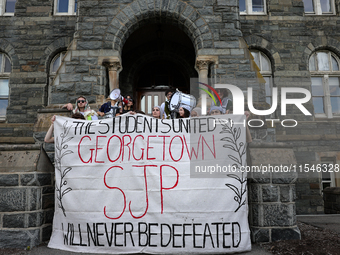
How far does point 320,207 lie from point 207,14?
7.31m

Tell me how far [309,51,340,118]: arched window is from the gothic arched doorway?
4.59 meters

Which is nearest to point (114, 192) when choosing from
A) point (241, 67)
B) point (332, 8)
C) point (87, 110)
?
point (87, 110)

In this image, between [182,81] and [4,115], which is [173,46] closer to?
[182,81]

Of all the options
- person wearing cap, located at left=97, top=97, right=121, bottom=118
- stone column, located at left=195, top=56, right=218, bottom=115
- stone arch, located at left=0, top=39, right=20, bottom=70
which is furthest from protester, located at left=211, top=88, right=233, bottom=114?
stone arch, located at left=0, top=39, right=20, bottom=70

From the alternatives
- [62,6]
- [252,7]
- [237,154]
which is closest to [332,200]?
[237,154]

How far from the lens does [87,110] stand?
5.50 metres

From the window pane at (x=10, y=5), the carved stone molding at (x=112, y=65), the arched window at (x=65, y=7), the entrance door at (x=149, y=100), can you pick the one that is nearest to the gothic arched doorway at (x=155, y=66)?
the entrance door at (x=149, y=100)

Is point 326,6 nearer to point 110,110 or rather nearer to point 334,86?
point 334,86

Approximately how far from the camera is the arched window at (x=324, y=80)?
10656mm

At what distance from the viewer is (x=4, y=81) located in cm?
1061

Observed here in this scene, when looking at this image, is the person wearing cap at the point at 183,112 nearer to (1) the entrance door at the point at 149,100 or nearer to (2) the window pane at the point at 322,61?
(1) the entrance door at the point at 149,100

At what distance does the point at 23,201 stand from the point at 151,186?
1925 mm

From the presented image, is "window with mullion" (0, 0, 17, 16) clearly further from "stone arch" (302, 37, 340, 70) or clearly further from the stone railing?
the stone railing

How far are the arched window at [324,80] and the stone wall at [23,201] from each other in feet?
32.7
